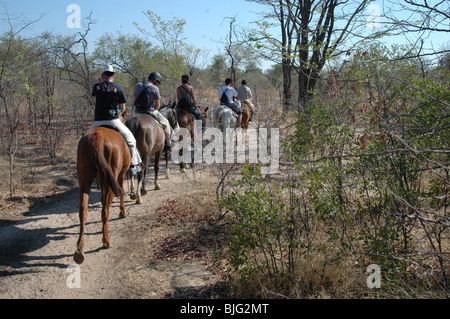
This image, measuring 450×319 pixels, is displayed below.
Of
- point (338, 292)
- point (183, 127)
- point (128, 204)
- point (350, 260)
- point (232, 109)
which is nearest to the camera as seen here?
point (338, 292)

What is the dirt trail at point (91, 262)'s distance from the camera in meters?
4.32

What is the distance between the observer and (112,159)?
17.5ft

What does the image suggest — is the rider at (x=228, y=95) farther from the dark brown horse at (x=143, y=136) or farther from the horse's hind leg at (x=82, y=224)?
the horse's hind leg at (x=82, y=224)

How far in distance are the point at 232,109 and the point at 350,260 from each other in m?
8.81

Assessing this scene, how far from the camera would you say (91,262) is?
16.3ft

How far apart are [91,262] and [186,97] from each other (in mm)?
6090

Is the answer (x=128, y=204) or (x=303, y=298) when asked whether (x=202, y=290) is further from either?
(x=128, y=204)

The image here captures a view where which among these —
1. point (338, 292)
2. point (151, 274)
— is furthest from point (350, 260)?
point (151, 274)

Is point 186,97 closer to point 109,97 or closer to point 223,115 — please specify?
point 223,115

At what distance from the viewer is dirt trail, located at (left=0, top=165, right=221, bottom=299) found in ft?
14.2

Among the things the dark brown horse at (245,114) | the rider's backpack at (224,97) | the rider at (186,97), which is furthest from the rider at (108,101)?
the dark brown horse at (245,114)

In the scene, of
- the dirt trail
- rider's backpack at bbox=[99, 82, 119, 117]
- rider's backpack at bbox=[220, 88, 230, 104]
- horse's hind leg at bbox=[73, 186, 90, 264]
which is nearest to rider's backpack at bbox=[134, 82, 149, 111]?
rider's backpack at bbox=[99, 82, 119, 117]

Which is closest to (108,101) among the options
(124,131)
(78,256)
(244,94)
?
(124,131)

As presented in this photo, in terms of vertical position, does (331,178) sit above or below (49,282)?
above
